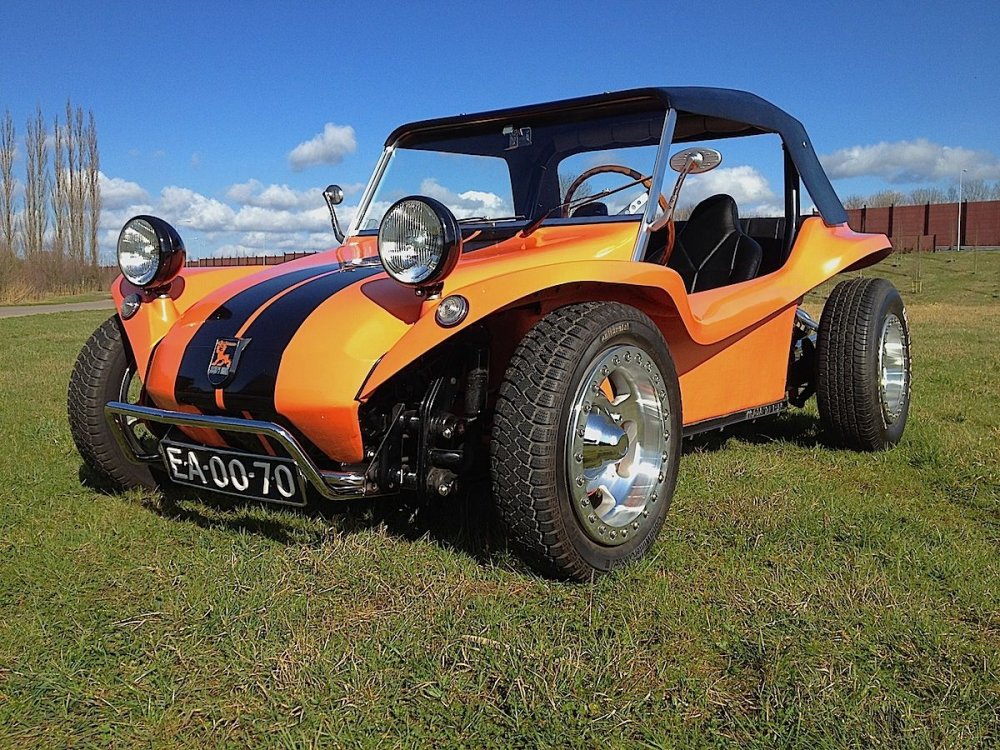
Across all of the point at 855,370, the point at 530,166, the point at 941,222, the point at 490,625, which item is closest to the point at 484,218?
the point at 530,166

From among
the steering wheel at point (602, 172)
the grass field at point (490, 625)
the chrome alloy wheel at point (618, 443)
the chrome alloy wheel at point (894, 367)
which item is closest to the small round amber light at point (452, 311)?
the chrome alloy wheel at point (618, 443)

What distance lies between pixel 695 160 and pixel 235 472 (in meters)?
1.98

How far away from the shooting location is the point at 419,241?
2.71 m

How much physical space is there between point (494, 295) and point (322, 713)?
1.21m

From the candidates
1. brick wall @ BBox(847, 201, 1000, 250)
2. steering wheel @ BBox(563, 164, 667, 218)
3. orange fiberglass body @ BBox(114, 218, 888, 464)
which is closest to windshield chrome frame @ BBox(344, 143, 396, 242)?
orange fiberglass body @ BBox(114, 218, 888, 464)

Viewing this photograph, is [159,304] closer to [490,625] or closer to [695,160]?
[490,625]

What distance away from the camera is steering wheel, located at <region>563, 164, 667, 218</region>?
143 inches

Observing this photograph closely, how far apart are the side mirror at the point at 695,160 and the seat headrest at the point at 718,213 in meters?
1.14

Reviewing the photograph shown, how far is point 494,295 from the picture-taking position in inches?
100

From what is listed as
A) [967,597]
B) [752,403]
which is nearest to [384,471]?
[967,597]

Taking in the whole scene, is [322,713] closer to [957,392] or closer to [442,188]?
[442,188]

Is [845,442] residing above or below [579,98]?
below

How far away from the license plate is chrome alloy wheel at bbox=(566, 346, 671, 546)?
34.1 inches

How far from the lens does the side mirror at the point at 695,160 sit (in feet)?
10.7
